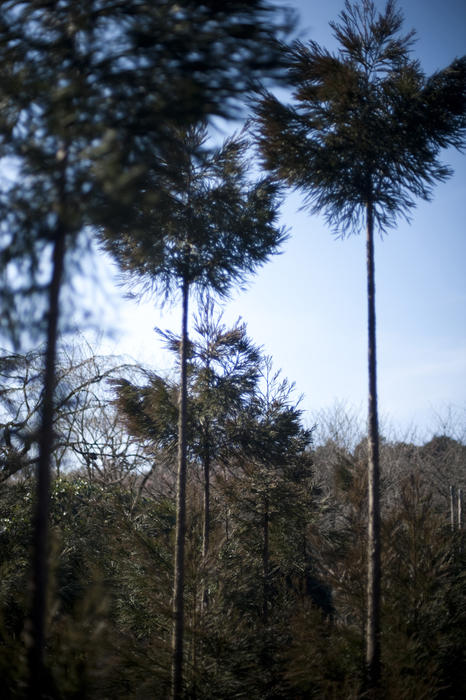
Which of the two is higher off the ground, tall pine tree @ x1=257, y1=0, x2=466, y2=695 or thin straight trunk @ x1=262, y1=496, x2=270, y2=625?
tall pine tree @ x1=257, y1=0, x2=466, y2=695

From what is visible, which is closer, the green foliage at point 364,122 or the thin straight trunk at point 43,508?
the thin straight trunk at point 43,508

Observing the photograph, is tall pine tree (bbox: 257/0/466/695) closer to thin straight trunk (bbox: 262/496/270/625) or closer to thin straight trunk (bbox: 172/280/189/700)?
thin straight trunk (bbox: 172/280/189/700)

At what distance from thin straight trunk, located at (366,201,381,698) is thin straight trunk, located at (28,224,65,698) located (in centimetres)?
353

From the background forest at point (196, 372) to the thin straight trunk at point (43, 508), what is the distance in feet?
0.05

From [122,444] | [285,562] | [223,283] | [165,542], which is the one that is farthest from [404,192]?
[122,444]

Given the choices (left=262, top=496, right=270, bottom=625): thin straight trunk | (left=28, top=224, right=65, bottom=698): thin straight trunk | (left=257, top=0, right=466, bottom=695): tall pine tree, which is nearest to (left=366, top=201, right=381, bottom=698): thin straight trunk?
(left=257, top=0, right=466, bottom=695): tall pine tree

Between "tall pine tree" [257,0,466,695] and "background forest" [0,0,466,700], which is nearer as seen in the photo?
"background forest" [0,0,466,700]

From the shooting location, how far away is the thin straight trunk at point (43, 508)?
9.82ft

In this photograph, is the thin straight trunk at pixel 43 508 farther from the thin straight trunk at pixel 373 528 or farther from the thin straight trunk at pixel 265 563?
the thin straight trunk at pixel 265 563

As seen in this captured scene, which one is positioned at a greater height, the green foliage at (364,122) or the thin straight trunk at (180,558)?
the green foliage at (364,122)

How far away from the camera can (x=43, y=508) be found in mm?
3205

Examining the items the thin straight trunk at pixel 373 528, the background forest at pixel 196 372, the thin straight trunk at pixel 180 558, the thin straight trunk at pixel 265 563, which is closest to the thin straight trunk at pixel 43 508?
the background forest at pixel 196 372

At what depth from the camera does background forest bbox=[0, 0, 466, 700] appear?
3354 mm

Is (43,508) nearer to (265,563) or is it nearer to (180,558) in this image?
(180,558)
